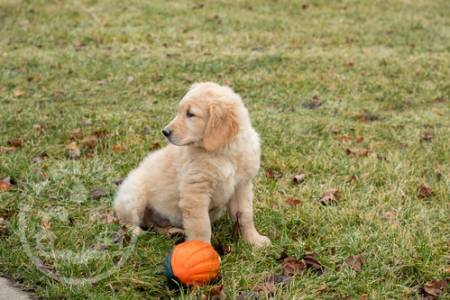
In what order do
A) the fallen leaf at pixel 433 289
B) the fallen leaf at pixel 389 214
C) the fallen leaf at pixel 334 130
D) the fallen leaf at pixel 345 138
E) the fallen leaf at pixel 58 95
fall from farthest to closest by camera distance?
the fallen leaf at pixel 58 95, the fallen leaf at pixel 334 130, the fallen leaf at pixel 345 138, the fallen leaf at pixel 389 214, the fallen leaf at pixel 433 289

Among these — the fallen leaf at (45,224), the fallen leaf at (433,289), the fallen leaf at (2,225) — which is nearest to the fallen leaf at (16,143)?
the fallen leaf at (2,225)

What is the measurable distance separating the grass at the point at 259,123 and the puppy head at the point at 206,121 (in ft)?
2.45

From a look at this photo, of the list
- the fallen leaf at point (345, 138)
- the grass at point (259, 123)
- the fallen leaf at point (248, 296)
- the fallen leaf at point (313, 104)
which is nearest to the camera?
the fallen leaf at point (248, 296)

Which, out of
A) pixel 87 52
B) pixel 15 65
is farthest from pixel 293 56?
pixel 15 65

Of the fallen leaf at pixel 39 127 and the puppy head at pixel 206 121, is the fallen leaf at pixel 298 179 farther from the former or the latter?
the fallen leaf at pixel 39 127

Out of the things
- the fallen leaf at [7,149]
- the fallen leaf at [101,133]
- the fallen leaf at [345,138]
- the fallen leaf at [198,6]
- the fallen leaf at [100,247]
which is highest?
the fallen leaf at [198,6]

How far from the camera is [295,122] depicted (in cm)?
716

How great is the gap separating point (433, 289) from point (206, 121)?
1.77 meters

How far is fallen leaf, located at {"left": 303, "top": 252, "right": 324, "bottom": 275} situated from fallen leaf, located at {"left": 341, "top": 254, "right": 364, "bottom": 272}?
145 mm

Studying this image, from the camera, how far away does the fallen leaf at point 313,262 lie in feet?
12.4

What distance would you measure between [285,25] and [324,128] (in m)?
7.03

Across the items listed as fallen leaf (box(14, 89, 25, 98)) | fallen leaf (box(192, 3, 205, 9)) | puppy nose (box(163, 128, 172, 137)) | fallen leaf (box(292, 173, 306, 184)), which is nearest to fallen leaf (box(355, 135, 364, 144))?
fallen leaf (box(292, 173, 306, 184))

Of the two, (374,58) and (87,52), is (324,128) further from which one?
(87,52)

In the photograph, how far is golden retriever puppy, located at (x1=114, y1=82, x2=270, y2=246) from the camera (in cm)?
387
